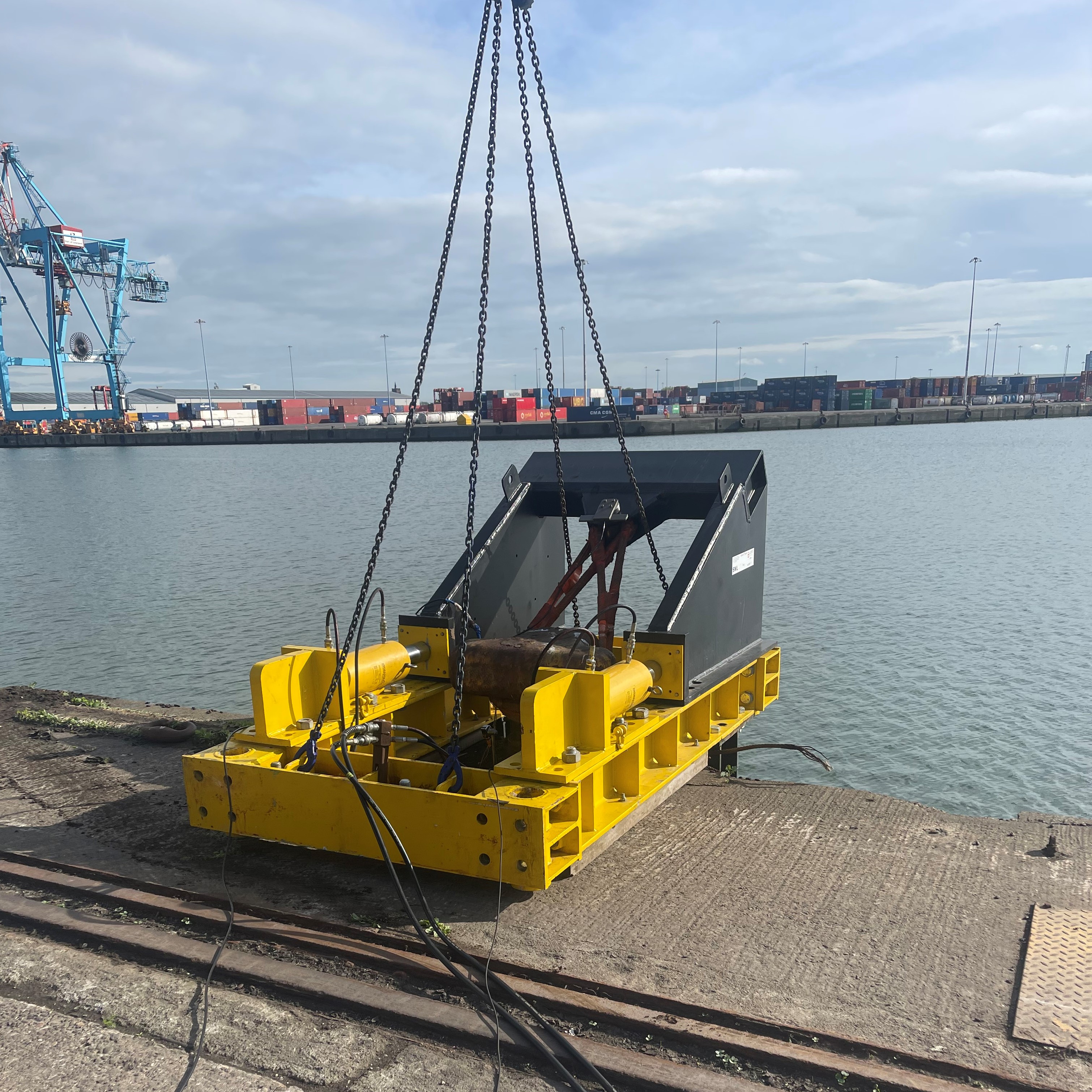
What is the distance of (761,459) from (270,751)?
12.8ft

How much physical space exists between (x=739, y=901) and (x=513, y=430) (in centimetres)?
8086

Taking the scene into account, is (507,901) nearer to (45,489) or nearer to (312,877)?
(312,877)

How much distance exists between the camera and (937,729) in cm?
874

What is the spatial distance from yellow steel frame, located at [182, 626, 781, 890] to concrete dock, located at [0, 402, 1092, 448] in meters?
74.3

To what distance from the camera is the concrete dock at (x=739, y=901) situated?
3.28 m

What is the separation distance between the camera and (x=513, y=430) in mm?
83812

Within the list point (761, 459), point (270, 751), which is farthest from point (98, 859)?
point (761, 459)

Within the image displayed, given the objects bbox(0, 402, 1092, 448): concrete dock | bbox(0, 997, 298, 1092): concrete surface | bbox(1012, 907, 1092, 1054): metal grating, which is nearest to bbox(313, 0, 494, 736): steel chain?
bbox(0, 997, 298, 1092): concrete surface

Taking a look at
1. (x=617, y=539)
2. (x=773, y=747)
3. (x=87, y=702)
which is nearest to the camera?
(x=617, y=539)

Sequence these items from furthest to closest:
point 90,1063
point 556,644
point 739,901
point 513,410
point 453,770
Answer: point 513,410
point 556,644
point 453,770
point 739,901
point 90,1063

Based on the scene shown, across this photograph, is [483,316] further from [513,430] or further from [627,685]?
[513,430]

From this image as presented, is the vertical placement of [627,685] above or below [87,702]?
above

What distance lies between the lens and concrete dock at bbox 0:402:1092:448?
84.4m

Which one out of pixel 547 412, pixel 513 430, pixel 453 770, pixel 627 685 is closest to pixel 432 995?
pixel 453 770
